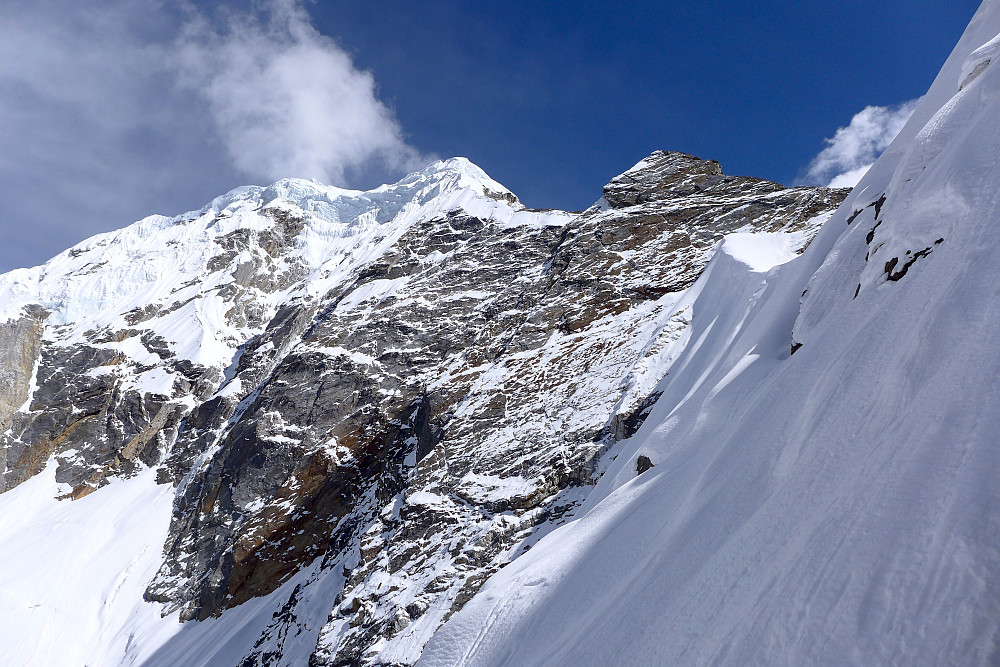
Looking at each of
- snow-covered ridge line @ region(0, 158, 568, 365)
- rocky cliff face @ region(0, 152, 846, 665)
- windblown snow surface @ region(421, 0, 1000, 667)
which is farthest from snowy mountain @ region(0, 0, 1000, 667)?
snow-covered ridge line @ region(0, 158, 568, 365)

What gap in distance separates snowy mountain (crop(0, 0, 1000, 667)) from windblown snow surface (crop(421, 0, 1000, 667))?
44 millimetres

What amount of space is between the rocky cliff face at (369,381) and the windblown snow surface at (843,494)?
14.3 meters

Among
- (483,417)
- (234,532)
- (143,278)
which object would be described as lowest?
(483,417)

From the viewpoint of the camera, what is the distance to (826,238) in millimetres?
16312

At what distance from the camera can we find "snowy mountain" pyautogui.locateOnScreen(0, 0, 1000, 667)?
5434mm

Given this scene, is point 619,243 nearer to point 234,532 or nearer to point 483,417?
point 483,417

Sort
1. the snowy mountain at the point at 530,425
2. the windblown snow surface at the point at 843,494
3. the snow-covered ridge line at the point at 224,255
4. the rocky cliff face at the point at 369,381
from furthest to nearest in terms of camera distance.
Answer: the snow-covered ridge line at the point at 224,255
the rocky cliff face at the point at 369,381
the snowy mountain at the point at 530,425
the windblown snow surface at the point at 843,494

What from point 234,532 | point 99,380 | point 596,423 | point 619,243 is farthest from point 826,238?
point 99,380

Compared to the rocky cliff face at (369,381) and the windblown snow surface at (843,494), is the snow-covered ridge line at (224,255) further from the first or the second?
the windblown snow surface at (843,494)

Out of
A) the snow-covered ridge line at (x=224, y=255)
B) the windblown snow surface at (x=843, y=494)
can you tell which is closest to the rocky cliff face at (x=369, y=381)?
the snow-covered ridge line at (x=224, y=255)

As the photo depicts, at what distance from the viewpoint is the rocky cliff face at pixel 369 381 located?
29.2 m

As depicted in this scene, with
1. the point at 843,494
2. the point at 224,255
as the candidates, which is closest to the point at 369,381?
the point at 843,494

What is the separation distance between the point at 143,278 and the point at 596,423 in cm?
8880

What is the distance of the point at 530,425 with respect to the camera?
3244cm
